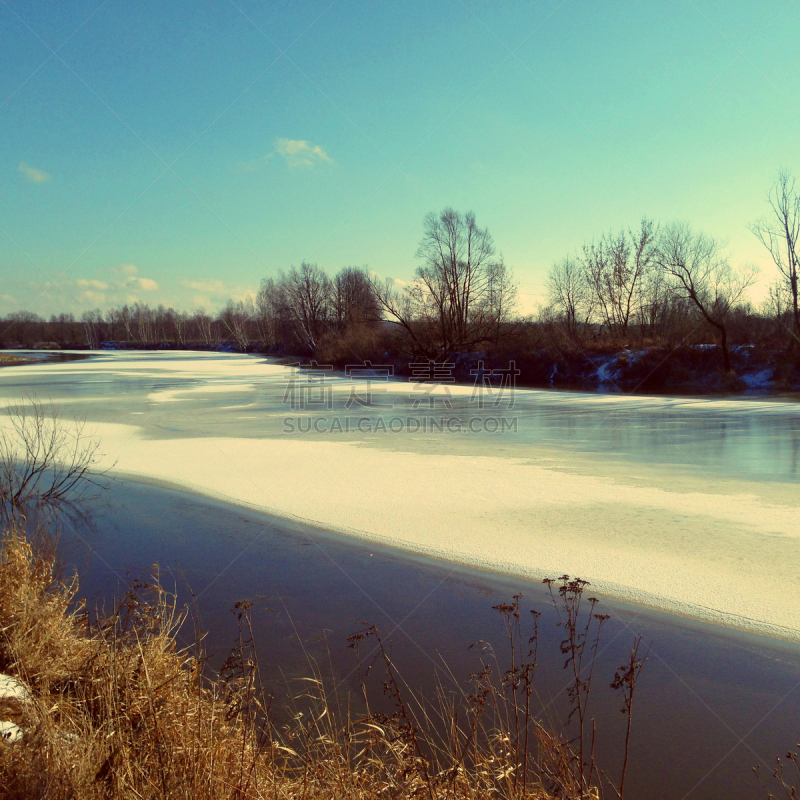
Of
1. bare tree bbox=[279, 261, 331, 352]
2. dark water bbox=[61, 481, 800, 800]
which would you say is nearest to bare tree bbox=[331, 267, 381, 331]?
bare tree bbox=[279, 261, 331, 352]

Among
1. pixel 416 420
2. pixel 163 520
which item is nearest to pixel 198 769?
pixel 163 520

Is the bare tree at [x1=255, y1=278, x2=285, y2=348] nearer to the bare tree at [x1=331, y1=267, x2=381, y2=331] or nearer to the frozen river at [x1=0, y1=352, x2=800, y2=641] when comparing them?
the bare tree at [x1=331, y1=267, x2=381, y2=331]

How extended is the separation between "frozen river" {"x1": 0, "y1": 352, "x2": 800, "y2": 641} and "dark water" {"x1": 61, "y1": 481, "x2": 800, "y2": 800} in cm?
33

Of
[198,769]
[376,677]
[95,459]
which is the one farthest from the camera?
[95,459]

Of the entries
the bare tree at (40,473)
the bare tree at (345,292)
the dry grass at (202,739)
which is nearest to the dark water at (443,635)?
the dry grass at (202,739)

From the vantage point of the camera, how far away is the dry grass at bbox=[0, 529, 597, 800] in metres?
2.15

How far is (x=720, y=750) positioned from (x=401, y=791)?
1.58m

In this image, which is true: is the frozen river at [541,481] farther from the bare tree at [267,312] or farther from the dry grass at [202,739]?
the bare tree at [267,312]

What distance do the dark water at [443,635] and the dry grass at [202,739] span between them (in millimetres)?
317

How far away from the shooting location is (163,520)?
6.54 m

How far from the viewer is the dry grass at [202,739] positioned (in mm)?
2152

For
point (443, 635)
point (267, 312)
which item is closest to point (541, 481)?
point (443, 635)

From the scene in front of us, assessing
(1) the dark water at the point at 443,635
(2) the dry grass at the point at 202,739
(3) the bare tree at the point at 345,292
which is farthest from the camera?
(3) the bare tree at the point at 345,292

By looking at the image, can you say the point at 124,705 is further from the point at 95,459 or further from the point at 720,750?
the point at 95,459
